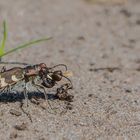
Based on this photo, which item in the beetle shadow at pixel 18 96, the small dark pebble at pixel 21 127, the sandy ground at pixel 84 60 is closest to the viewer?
the small dark pebble at pixel 21 127

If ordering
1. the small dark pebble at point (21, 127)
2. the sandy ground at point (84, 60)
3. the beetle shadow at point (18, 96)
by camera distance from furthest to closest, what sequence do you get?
the beetle shadow at point (18, 96) < the sandy ground at point (84, 60) < the small dark pebble at point (21, 127)

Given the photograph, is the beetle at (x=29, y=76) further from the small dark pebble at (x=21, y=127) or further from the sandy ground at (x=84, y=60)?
the small dark pebble at (x=21, y=127)

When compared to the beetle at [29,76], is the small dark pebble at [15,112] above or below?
below

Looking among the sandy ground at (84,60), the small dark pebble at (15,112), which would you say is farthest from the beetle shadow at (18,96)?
the small dark pebble at (15,112)

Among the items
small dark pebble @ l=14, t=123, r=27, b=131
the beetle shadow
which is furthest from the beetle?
small dark pebble @ l=14, t=123, r=27, b=131

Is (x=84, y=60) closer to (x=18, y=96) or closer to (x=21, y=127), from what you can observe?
(x=18, y=96)

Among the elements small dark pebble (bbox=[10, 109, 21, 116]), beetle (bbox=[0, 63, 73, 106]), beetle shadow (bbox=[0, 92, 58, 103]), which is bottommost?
small dark pebble (bbox=[10, 109, 21, 116])

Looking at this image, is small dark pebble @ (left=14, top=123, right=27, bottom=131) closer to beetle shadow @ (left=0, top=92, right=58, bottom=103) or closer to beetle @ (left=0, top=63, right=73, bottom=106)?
beetle @ (left=0, top=63, right=73, bottom=106)

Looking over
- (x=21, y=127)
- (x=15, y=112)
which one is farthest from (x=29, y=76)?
(x=21, y=127)
